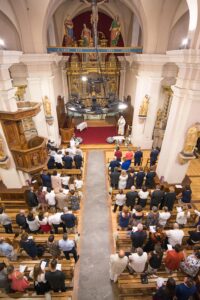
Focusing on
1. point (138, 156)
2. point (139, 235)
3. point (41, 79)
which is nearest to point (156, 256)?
point (139, 235)

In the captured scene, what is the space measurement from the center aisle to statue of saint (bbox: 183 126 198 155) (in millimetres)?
3467

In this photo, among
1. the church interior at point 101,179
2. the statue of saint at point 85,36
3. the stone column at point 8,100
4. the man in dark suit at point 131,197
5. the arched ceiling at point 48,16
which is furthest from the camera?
the statue of saint at point 85,36

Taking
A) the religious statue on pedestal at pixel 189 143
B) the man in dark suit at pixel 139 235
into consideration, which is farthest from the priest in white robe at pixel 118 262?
the religious statue on pedestal at pixel 189 143

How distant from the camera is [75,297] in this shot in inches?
178

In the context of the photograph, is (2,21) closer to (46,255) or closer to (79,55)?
(79,55)

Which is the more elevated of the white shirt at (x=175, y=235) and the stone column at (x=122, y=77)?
the stone column at (x=122, y=77)

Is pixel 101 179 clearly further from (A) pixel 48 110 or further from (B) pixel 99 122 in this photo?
(B) pixel 99 122

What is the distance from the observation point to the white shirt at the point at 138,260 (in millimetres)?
4152

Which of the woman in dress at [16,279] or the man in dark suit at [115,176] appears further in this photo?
the man in dark suit at [115,176]

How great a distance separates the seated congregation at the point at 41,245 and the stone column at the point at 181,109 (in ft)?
11.7

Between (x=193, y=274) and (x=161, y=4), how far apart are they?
9129 millimetres

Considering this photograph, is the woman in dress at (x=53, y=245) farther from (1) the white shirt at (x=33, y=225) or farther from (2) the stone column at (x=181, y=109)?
(2) the stone column at (x=181, y=109)

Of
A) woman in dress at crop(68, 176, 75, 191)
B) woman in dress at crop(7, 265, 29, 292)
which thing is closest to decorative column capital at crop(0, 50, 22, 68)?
woman in dress at crop(68, 176, 75, 191)

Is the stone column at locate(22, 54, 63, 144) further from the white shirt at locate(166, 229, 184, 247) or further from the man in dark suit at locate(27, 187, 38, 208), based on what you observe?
the white shirt at locate(166, 229, 184, 247)
